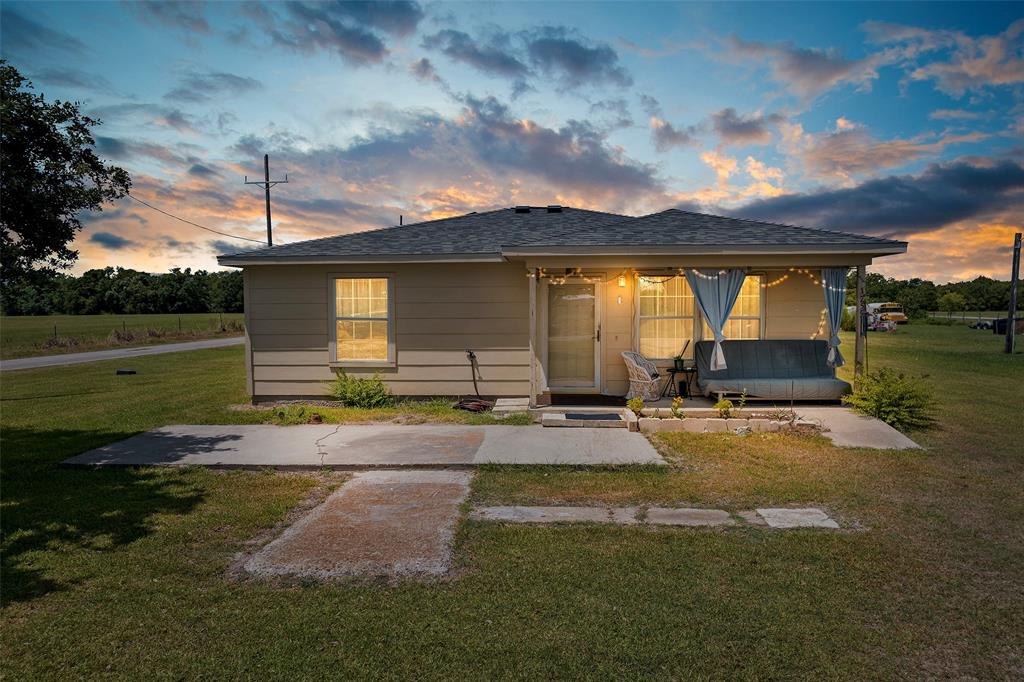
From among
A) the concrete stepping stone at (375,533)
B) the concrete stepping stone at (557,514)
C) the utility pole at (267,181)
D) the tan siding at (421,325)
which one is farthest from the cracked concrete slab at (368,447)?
the utility pole at (267,181)

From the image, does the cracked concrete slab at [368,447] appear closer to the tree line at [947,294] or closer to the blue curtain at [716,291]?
the blue curtain at [716,291]

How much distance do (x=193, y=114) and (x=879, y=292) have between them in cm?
7531

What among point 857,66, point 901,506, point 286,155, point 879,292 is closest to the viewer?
point 901,506

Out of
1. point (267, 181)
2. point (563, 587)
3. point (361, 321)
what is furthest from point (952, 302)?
point (563, 587)

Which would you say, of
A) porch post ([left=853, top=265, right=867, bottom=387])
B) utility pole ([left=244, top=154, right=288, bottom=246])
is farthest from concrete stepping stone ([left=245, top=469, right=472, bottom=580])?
utility pole ([left=244, top=154, right=288, bottom=246])

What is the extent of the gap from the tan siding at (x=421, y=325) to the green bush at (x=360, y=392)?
0.97 feet

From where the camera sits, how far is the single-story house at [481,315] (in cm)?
949

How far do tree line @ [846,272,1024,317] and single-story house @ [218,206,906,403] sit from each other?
60.5 meters

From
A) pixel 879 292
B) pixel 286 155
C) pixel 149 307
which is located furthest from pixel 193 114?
pixel 879 292

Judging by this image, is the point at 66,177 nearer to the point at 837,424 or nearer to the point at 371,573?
the point at 371,573

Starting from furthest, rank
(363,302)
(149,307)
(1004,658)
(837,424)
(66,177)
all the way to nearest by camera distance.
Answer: (149,307) → (363,302) → (837,424) → (66,177) → (1004,658)

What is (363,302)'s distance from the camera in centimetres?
975

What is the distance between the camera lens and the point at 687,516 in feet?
14.5

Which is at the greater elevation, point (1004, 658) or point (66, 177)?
point (66, 177)
